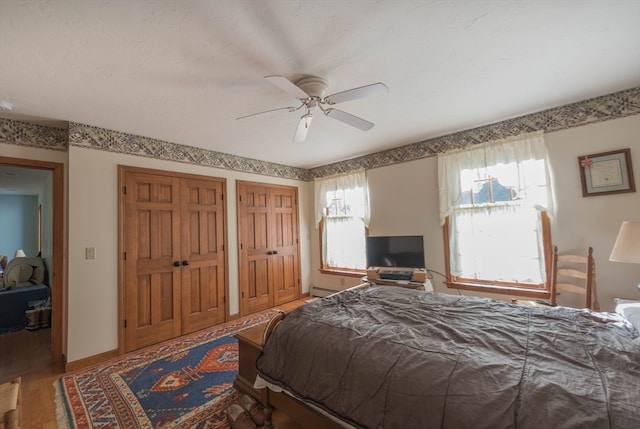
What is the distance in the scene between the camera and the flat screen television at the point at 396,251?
363cm

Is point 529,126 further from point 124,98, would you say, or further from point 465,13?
point 124,98

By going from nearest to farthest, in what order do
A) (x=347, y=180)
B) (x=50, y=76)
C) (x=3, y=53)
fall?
(x=3, y=53)
(x=50, y=76)
(x=347, y=180)

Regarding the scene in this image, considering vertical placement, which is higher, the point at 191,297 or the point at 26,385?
the point at 191,297

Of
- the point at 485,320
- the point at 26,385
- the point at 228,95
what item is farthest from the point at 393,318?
the point at 26,385

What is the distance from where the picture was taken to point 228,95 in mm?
2299

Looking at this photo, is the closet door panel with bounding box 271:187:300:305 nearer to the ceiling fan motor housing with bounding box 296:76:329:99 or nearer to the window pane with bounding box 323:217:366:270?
the window pane with bounding box 323:217:366:270

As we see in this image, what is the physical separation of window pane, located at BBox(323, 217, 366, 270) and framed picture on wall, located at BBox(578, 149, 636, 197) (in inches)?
107

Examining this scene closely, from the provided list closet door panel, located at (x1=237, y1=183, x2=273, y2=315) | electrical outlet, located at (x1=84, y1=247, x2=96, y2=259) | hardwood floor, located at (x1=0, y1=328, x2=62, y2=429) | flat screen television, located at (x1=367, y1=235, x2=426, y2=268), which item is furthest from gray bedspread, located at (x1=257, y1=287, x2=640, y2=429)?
closet door panel, located at (x1=237, y1=183, x2=273, y2=315)

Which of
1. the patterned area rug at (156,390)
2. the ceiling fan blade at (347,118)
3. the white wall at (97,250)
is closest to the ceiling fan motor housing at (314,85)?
the ceiling fan blade at (347,118)

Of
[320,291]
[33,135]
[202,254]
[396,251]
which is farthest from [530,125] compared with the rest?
[33,135]

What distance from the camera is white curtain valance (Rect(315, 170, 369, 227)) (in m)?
4.43

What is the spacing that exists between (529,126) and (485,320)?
241 centimetres

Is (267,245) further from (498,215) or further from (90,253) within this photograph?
(498,215)

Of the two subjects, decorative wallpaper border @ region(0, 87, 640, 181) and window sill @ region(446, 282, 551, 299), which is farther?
window sill @ region(446, 282, 551, 299)
